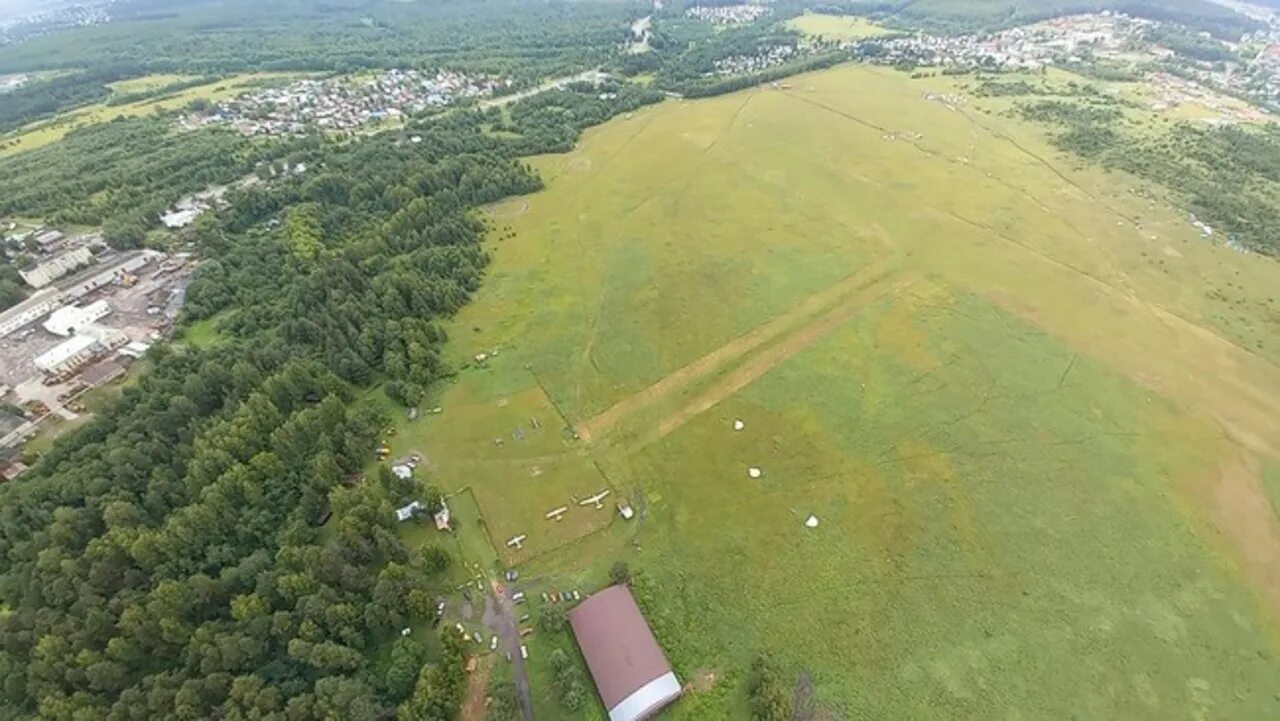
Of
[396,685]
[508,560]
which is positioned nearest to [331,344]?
[508,560]

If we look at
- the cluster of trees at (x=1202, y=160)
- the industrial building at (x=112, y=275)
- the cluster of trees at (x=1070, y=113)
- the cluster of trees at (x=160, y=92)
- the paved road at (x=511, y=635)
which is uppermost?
the cluster of trees at (x=160, y=92)

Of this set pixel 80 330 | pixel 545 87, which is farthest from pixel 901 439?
pixel 545 87

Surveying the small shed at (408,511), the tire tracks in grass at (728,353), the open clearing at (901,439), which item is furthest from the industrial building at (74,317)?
the tire tracks in grass at (728,353)

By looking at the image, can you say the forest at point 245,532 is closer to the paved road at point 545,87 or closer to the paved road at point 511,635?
the paved road at point 511,635

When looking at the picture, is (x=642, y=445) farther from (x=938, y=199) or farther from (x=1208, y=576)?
(x=938, y=199)

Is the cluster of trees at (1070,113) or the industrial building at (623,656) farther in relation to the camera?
the cluster of trees at (1070,113)
